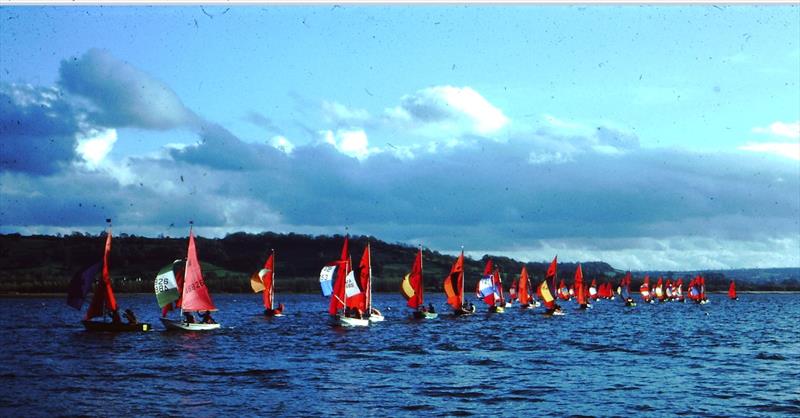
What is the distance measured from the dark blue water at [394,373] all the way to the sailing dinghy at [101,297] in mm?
1374

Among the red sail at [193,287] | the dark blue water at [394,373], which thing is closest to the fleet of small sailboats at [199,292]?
the red sail at [193,287]

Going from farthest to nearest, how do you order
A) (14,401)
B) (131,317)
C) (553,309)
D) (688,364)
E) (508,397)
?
(553,309), (131,317), (688,364), (508,397), (14,401)

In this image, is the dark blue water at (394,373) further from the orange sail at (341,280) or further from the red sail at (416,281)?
the red sail at (416,281)

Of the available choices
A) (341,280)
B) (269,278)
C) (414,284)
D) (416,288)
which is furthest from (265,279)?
(341,280)

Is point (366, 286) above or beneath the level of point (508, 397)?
above

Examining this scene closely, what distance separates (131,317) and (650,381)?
1698 inches

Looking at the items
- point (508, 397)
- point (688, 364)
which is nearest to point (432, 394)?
point (508, 397)

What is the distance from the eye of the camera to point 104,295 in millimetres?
69312

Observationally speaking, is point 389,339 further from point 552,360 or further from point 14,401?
point 14,401

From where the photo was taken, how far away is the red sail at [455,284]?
3834 inches

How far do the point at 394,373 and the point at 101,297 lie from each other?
31.0 meters

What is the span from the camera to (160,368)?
50656 millimetres

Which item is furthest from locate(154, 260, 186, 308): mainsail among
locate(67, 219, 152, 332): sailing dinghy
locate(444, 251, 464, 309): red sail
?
locate(444, 251, 464, 309): red sail

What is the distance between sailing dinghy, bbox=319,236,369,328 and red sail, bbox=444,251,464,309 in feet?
55.5
